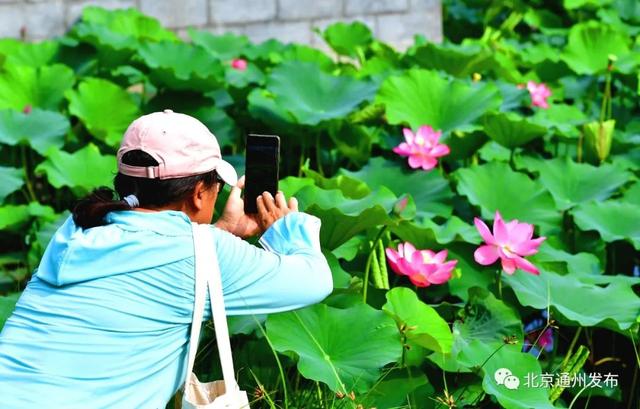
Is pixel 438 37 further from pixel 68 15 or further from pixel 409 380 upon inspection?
pixel 409 380

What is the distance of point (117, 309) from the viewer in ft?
5.83

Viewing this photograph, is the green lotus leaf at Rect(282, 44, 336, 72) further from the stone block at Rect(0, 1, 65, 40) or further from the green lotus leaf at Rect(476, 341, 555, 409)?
the green lotus leaf at Rect(476, 341, 555, 409)

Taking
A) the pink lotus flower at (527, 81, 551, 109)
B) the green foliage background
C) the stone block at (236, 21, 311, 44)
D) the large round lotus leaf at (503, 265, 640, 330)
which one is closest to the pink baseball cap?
the green foliage background

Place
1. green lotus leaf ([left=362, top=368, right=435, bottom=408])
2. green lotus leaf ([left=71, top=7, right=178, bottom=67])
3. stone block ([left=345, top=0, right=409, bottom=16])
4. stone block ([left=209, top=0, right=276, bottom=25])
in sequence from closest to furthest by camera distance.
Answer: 1. green lotus leaf ([left=362, top=368, right=435, bottom=408])
2. green lotus leaf ([left=71, top=7, right=178, bottom=67])
3. stone block ([left=209, top=0, right=276, bottom=25])
4. stone block ([left=345, top=0, right=409, bottom=16])

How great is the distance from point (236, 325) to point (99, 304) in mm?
550

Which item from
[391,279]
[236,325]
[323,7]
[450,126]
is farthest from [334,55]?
[236,325]

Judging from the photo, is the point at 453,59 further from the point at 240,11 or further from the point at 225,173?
the point at 225,173

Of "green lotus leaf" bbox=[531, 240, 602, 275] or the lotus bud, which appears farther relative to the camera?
the lotus bud

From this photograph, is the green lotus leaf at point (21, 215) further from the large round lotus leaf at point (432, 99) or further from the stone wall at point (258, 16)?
the stone wall at point (258, 16)

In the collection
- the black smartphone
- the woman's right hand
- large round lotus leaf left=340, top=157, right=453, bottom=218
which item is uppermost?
the black smartphone

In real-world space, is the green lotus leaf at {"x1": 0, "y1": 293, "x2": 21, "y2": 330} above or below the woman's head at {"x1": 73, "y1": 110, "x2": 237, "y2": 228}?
below

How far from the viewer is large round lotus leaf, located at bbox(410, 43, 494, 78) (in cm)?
420

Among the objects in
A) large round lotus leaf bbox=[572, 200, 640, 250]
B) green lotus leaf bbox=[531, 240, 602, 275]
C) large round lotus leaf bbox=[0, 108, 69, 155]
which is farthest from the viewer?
large round lotus leaf bbox=[0, 108, 69, 155]

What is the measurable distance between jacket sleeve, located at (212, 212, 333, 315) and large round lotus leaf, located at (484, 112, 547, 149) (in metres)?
1.53
